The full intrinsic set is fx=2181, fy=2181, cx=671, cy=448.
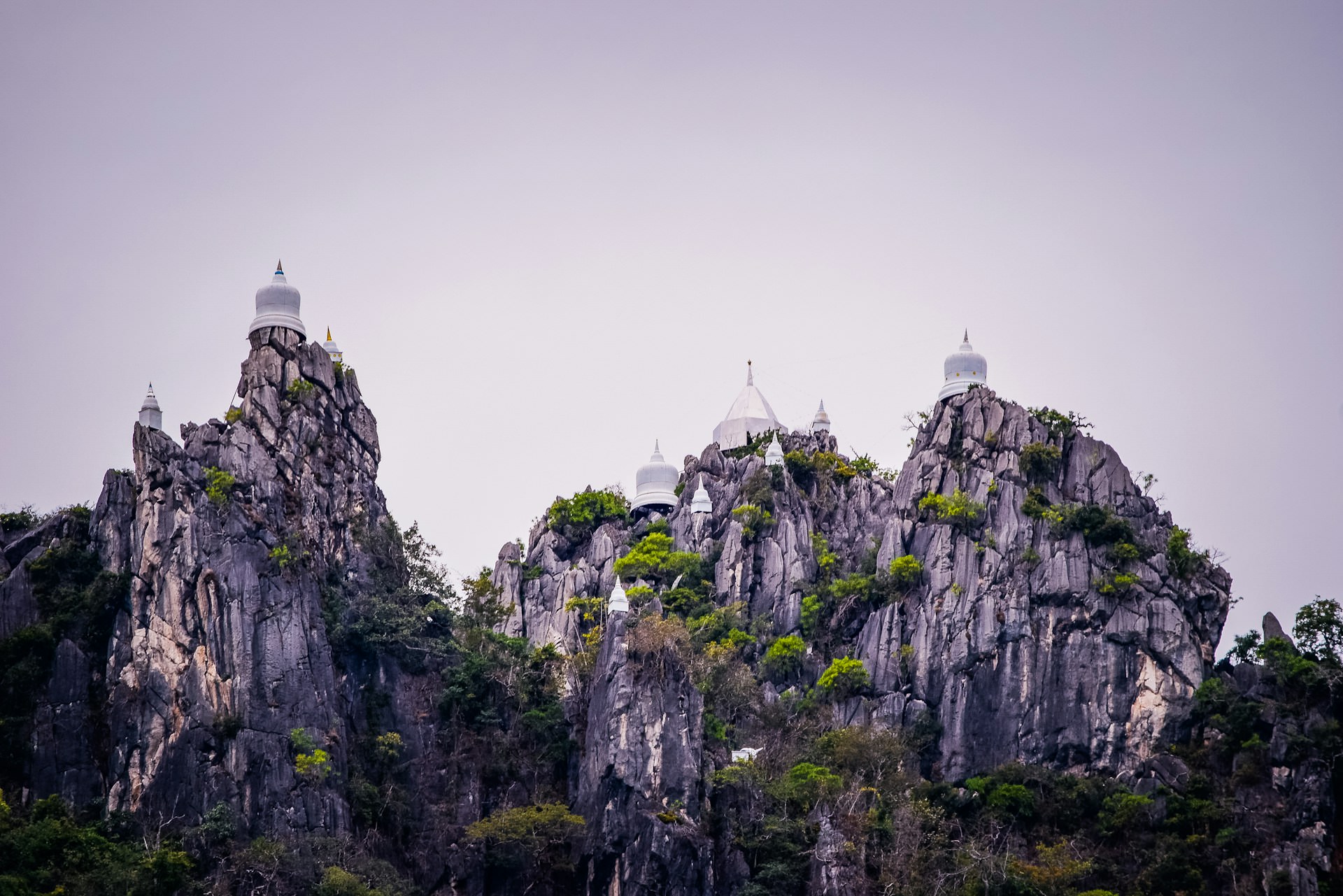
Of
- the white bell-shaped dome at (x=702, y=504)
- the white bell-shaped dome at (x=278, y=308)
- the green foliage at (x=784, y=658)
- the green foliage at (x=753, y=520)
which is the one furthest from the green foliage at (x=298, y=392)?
the white bell-shaped dome at (x=702, y=504)

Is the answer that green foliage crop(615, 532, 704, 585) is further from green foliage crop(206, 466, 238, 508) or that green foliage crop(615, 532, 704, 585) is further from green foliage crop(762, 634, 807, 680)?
green foliage crop(206, 466, 238, 508)

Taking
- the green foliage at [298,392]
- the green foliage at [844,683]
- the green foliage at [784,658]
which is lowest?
the green foliage at [844,683]

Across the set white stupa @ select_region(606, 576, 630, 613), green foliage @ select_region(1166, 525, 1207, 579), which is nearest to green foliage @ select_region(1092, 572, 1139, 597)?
green foliage @ select_region(1166, 525, 1207, 579)

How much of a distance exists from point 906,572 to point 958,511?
12.5 ft

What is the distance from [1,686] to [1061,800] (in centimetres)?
3922

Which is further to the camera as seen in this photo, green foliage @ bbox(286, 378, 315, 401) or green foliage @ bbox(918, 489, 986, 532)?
green foliage @ bbox(918, 489, 986, 532)

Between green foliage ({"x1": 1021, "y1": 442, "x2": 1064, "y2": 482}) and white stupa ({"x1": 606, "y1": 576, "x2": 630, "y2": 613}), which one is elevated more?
green foliage ({"x1": 1021, "y1": 442, "x2": 1064, "y2": 482})

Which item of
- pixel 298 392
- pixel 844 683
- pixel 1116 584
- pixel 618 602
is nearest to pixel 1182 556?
pixel 1116 584

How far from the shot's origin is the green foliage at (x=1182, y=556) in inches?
3556

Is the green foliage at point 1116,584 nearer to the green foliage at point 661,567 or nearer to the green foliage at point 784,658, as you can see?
the green foliage at point 784,658

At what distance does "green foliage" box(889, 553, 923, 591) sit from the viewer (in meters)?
91.4

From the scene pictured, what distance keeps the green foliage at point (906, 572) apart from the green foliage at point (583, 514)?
633 inches

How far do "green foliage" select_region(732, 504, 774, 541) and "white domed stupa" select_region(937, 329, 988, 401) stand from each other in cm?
1104

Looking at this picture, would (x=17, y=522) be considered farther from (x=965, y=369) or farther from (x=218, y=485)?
(x=965, y=369)
